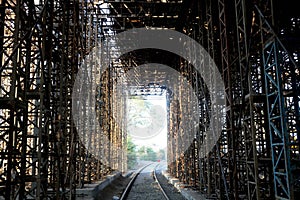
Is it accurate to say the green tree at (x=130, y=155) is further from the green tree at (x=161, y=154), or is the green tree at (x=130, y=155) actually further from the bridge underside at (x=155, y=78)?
the bridge underside at (x=155, y=78)

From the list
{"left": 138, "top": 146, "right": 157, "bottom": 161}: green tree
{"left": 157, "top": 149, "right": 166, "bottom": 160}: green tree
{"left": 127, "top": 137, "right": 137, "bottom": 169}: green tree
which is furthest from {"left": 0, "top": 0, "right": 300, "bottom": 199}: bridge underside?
{"left": 157, "top": 149, "right": 166, "bottom": 160}: green tree

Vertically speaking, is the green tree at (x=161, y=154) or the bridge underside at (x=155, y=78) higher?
the bridge underside at (x=155, y=78)

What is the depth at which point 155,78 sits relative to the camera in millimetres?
32656

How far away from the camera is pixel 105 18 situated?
19.8 m

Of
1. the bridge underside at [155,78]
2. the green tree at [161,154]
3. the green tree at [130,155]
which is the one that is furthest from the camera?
the green tree at [161,154]

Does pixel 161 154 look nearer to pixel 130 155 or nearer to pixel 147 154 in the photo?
pixel 147 154

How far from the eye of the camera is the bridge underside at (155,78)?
7.48 m

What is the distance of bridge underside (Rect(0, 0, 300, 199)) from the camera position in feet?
24.6

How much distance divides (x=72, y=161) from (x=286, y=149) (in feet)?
25.4

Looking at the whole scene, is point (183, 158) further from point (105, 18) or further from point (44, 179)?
point (44, 179)

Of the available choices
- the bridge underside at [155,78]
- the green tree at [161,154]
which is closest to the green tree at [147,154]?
the green tree at [161,154]

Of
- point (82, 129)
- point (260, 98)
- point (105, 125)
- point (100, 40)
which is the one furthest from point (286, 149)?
point (105, 125)

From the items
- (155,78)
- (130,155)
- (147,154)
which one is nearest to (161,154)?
(147,154)

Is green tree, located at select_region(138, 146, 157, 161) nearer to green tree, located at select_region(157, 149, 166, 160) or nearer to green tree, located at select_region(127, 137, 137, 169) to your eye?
green tree, located at select_region(157, 149, 166, 160)
